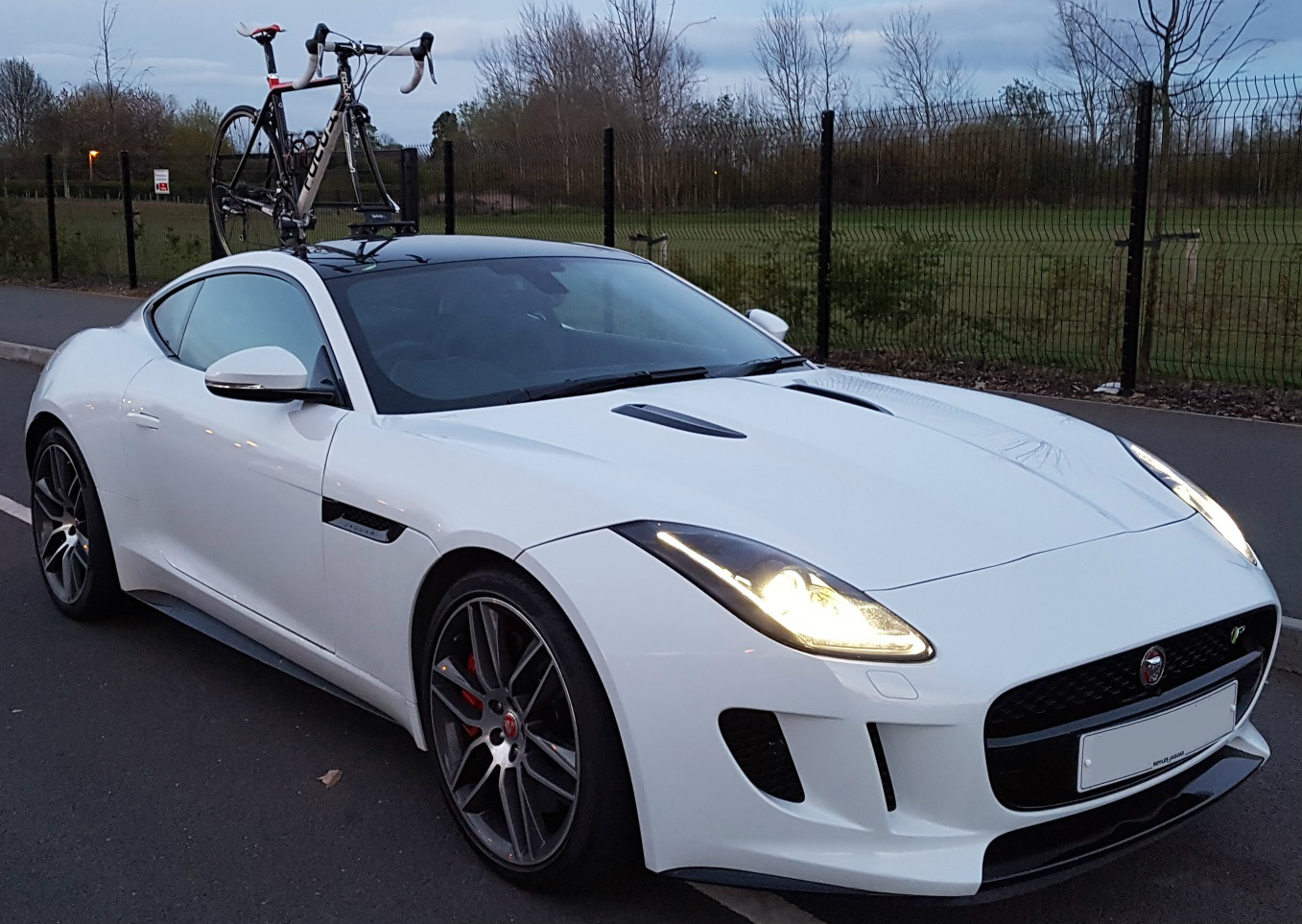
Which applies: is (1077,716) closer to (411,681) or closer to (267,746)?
(411,681)

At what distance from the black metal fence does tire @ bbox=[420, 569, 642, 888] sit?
7515 mm

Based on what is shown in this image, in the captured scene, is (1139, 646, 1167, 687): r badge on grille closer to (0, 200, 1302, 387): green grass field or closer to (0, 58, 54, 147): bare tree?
(0, 200, 1302, 387): green grass field

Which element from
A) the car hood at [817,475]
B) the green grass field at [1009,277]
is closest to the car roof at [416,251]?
the car hood at [817,475]

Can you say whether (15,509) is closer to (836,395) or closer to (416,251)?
(416,251)

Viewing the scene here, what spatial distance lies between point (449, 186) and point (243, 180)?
344cm

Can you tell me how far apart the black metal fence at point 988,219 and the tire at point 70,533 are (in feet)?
23.8

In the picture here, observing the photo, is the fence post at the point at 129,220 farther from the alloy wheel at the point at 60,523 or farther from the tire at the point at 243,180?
the alloy wheel at the point at 60,523

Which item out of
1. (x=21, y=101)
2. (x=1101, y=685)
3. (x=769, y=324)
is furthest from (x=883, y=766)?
(x=21, y=101)

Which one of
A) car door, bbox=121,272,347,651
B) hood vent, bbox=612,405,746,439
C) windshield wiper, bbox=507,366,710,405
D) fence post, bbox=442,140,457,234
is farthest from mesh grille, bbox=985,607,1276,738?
fence post, bbox=442,140,457,234

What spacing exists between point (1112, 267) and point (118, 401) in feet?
25.5

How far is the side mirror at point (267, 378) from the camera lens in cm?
360

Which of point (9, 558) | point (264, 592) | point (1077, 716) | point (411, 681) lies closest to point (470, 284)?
point (264, 592)

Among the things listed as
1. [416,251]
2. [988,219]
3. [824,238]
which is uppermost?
[988,219]

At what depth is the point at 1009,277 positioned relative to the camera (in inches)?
413
